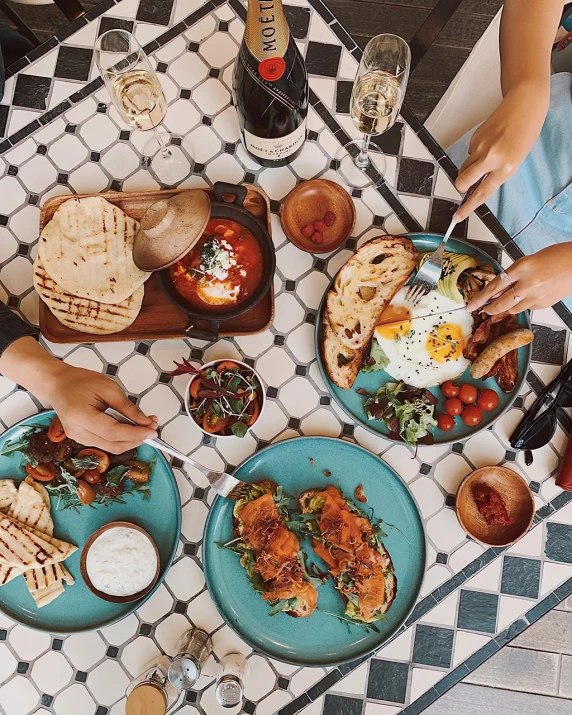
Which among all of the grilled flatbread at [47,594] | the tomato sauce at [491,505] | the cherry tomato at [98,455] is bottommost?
the grilled flatbread at [47,594]

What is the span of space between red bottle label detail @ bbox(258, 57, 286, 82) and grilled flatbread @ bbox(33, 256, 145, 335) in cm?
75

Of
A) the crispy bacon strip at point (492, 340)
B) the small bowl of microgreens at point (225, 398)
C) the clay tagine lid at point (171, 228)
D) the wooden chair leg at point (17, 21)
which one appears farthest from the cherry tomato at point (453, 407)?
the wooden chair leg at point (17, 21)

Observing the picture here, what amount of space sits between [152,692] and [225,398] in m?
0.95

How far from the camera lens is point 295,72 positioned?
1706 millimetres

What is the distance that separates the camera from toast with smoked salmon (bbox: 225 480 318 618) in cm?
176

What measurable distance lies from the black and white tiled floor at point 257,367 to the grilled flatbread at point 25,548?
30 centimetres

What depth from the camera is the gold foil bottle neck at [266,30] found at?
1.44 meters

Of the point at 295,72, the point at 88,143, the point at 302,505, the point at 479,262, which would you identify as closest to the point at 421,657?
the point at 302,505

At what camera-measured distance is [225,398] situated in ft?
5.89

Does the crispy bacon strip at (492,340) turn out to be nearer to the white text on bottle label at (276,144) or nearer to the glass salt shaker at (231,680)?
the white text on bottle label at (276,144)

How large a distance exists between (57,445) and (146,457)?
285 millimetres

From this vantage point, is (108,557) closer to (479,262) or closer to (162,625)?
(162,625)

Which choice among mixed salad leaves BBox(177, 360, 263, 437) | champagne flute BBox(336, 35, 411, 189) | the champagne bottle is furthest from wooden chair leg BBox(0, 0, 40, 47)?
mixed salad leaves BBox(177, 360, 263, 437)

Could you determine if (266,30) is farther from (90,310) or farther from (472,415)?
(472,415)
